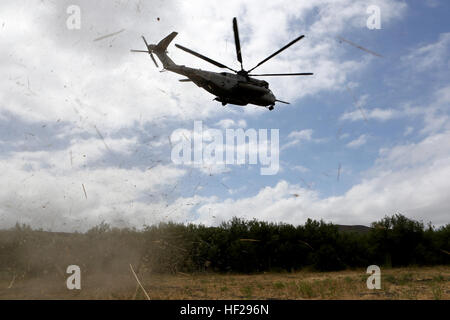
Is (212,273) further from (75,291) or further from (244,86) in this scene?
(244,86)

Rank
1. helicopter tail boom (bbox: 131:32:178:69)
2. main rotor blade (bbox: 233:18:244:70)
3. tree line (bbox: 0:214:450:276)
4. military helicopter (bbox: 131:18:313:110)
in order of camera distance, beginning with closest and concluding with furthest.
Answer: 1. main rotor blade (bbox: 233:18:244:70)
2. military helicopter (bbox: 131:18:313:110)
3. helicopter tail boom (bbox: 131:32:178:69)
4. tree line (bbox: 0:214:450:276)

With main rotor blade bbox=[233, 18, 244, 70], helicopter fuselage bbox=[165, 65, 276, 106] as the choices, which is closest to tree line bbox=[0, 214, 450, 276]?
helicopter fuselage bbox=[165, 65, 276, 106]

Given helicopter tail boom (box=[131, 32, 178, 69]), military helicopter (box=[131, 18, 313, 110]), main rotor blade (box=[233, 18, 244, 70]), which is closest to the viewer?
main rotor blade (box=[233, 18, 244, 70])

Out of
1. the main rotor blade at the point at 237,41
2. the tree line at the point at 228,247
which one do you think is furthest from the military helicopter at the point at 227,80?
the tree line at the point at 228,247

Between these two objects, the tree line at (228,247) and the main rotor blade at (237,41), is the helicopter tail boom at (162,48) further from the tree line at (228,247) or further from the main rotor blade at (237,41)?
the tree line at (228,247)

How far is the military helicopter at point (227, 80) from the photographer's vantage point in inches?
573

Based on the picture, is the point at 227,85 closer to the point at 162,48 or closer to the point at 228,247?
the point at 162,48

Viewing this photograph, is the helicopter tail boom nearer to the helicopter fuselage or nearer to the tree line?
the helicopter fuselage

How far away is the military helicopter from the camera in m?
14.6

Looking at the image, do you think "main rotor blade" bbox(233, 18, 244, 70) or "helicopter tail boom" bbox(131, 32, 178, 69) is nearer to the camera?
"main rotor blade" bbox(233, 18, 244, 70)

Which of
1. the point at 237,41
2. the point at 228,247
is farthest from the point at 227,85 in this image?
the point at 228,247

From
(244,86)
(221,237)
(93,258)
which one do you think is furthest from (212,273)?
(244,86)

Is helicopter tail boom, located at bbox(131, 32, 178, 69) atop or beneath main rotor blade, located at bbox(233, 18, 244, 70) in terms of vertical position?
atop
